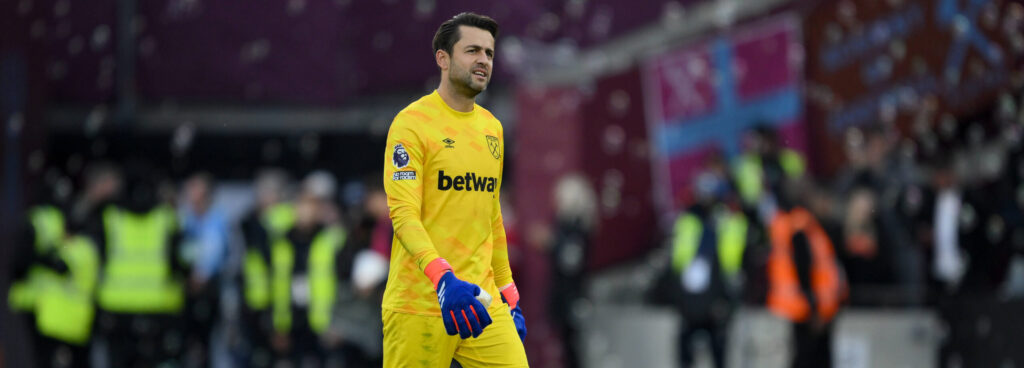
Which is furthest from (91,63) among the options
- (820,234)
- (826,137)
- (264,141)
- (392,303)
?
(392,303)

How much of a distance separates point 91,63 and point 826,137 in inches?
461

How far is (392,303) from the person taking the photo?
5359mm

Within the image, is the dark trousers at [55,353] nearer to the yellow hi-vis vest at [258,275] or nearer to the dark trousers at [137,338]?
the dark trousers at [137,338]

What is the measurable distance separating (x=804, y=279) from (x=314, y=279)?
4266 mm

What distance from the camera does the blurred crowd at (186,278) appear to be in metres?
11.2

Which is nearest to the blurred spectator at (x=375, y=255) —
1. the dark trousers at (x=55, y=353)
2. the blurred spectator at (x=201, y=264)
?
the blurred spectator at (x=201, y=264)

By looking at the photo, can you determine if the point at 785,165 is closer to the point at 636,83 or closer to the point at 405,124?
the point at 636,83

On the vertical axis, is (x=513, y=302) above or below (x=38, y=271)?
below

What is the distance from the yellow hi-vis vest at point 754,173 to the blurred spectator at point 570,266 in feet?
→ 4.90

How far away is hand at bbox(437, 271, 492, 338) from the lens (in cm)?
480

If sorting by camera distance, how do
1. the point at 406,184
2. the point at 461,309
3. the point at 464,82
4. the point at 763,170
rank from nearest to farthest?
the point at 461,309 < the point at 406,184 < the point at 464,82 < the point at 763,170

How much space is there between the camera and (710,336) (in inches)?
457

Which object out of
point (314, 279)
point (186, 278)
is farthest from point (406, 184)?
point (314, 279)

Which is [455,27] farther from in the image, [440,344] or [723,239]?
[723,239]
